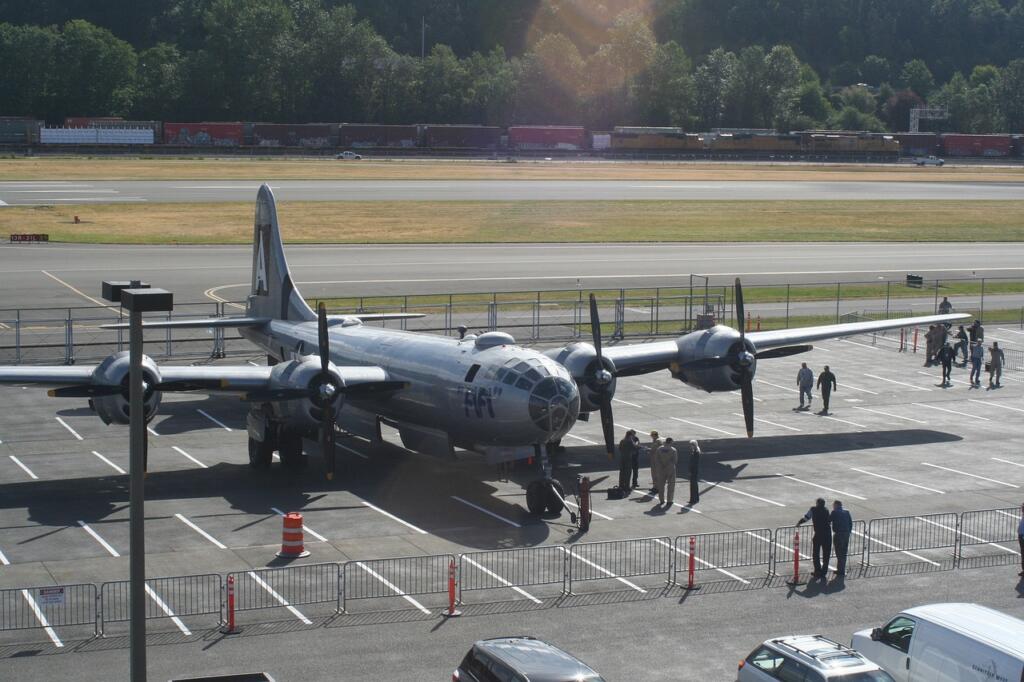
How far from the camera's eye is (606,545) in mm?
28500

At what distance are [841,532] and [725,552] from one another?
9.09 feet

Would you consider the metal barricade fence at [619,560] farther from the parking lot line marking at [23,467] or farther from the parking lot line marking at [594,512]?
the parking lot line marking at [23,467]

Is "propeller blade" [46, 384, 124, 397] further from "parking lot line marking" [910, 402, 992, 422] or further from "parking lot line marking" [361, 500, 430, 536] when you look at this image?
"parking lot line marking" [910, 402, 992, 422]

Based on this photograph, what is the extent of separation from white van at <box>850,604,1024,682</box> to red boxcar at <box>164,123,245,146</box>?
592 feet

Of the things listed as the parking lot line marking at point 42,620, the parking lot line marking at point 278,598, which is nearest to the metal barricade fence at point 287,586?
the parking lot line marking at point 278,598

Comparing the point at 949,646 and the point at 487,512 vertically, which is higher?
the point at 949,646

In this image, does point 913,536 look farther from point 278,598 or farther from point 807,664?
point 278,598

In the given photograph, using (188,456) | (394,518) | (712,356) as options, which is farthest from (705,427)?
(188,456)

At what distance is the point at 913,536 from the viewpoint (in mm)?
29594

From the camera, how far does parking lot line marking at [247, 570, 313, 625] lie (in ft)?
77.2

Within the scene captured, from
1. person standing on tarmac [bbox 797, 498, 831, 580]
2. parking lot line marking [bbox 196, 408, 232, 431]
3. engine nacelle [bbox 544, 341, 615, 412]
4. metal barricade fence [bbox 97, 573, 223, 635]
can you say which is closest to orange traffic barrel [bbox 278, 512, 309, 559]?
metal barricade fence [bbox 97, 573, 223, 635]

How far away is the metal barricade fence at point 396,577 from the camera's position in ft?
82.3

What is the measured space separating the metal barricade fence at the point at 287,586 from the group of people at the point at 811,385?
2459 cm

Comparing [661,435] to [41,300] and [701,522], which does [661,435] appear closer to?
[701,522]
